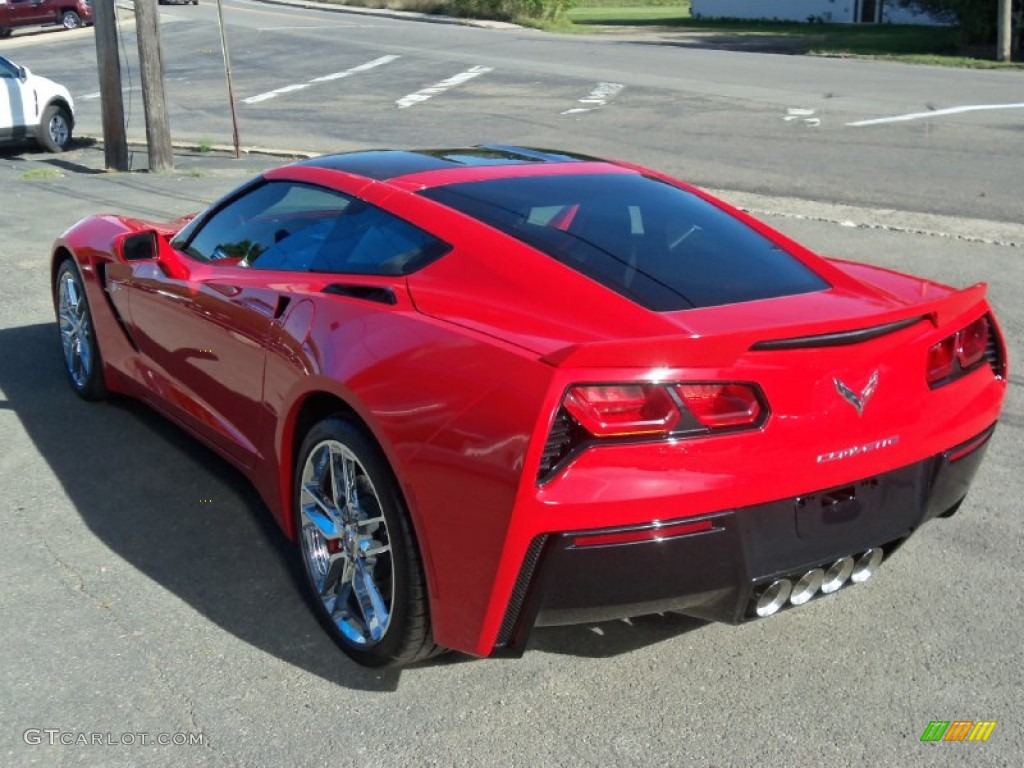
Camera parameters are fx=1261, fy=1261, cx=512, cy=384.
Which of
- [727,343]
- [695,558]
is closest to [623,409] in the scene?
[727,343]

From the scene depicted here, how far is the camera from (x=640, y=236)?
159 inches

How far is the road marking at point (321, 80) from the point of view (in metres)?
23.4

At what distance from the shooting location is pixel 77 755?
10.8 ft

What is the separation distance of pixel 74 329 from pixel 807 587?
13.6 feet

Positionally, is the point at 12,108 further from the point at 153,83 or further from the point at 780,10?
the point at 780,10

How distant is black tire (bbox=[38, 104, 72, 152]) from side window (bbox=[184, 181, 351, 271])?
13327 millimetres

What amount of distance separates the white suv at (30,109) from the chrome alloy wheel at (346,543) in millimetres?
14668

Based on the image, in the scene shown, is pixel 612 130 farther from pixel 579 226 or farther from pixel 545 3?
pixel 545 3

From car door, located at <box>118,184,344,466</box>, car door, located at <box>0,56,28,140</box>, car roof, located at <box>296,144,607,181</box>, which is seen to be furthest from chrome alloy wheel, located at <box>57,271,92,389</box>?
car door, located at <box>0,56,28,140</box>

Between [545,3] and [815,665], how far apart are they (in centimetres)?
4560

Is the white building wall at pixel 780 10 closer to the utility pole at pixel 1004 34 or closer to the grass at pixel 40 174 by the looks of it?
the utility pole at pixel 1004 34

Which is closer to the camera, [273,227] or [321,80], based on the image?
[273,227]

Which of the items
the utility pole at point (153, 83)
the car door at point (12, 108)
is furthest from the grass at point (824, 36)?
the car door at point (12, 108)

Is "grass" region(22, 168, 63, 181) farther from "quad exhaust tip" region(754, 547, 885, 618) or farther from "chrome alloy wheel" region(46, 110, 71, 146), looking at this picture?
"quad exhaust tip" region(754, 547, 885, 618)
